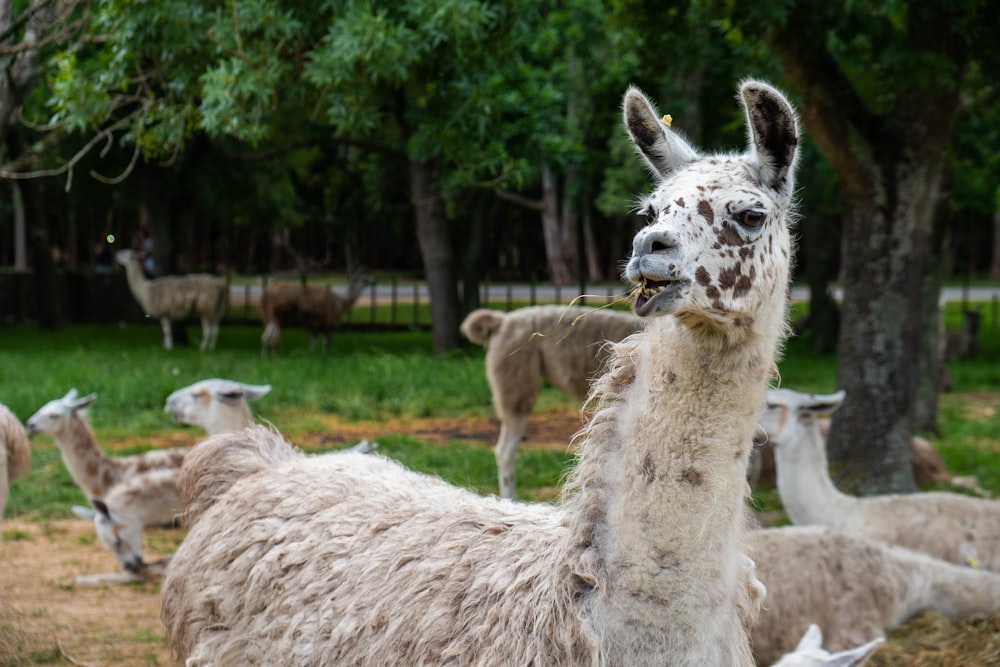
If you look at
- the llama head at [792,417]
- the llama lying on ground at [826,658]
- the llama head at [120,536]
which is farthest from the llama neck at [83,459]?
the llama lying on ground at [826,658]

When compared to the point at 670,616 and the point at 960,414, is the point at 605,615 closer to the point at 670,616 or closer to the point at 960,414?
the point at 670,616

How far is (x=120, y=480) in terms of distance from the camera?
7707 mm

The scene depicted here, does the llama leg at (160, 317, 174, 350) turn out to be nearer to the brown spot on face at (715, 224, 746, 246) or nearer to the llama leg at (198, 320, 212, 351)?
the llama leg at (198, 320, 212, 351)

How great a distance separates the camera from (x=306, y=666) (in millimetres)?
3328

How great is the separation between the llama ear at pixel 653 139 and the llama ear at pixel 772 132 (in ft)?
0.66

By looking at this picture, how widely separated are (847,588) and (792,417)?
1.58 m

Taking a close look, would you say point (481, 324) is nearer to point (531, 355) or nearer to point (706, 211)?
point (531, 355)

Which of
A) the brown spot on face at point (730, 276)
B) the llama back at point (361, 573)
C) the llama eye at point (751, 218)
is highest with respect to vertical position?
the llama eye at point (751, 218)

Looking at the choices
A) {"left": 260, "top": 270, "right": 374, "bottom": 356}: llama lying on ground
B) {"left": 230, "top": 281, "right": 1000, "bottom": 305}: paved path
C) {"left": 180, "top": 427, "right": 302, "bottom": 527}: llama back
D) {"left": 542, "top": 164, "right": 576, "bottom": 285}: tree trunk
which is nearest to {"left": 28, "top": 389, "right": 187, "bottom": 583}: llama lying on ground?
{"left": 180, "top": 427, "right": 302, "bottom": 527}: llama back

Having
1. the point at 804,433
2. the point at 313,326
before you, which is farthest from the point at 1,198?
the point at 804,433

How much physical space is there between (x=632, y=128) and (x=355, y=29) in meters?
5.96

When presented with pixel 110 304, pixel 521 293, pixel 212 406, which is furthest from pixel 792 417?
pixel 521 293

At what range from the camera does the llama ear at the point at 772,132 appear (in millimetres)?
2695

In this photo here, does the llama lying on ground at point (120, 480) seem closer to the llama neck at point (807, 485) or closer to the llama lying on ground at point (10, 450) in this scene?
the llama lying on ground at point (10, 450)
